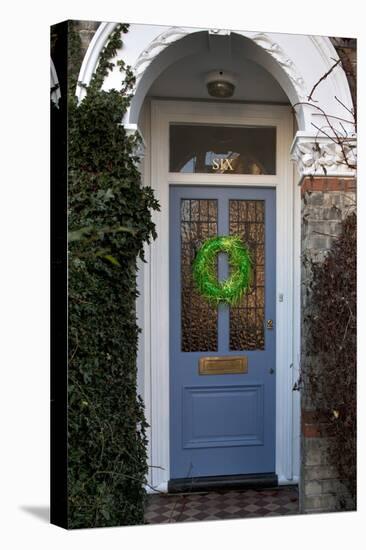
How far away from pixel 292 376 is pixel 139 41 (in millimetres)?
1911

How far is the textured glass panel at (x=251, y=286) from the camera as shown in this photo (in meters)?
2.59

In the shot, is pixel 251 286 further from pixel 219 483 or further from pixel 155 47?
pixel 155 47

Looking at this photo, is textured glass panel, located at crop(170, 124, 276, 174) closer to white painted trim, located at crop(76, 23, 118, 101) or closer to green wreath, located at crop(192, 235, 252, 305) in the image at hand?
green wreath, located at crop(192, 235, 252, 305)

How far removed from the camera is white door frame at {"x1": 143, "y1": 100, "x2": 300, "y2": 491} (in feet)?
8.55

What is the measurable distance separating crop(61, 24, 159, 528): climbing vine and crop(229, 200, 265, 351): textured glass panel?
606 mm

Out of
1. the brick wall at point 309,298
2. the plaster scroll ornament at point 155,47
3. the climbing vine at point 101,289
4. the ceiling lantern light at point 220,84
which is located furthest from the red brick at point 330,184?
the plaster scroll ornament at point 155,47

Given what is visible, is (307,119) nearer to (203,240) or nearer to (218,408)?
(203,240)

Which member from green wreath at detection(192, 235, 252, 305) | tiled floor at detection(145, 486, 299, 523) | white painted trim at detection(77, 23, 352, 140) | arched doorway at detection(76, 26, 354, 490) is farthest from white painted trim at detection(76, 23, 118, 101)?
tiled floor at detection(145, 486, 299, 523)

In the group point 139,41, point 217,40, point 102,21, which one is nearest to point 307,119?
point 217,40

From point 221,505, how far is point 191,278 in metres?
1.17

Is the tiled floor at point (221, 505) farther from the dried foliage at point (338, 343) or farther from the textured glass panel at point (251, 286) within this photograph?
the textured glass panel at point (251, 286)

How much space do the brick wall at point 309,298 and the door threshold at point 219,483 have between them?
29 cm

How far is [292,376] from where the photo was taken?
271cm

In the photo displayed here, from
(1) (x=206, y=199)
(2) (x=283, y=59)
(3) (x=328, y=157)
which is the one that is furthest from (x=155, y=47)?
(3) (x=328, y=157)
